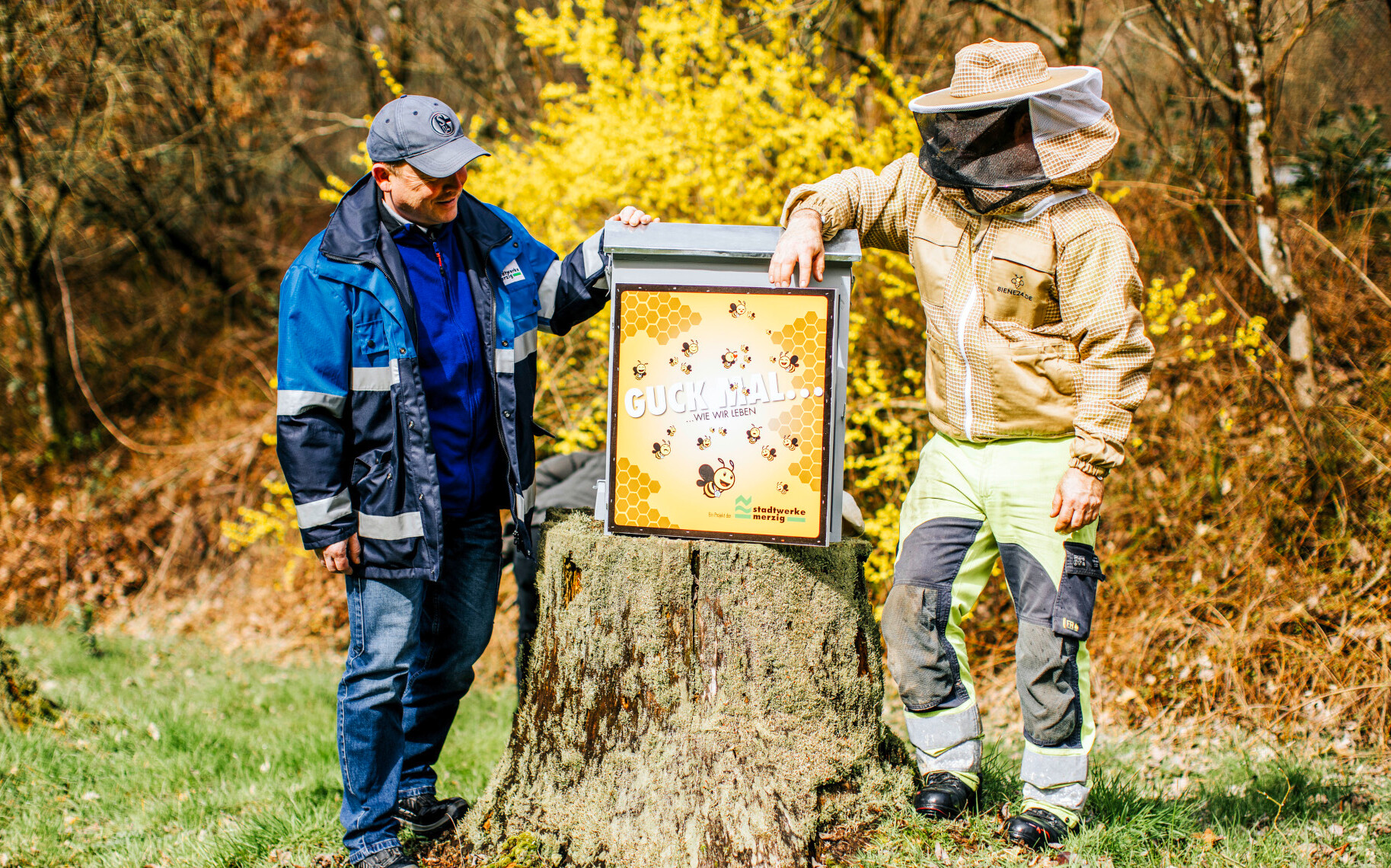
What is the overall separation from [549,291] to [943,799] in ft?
6.06

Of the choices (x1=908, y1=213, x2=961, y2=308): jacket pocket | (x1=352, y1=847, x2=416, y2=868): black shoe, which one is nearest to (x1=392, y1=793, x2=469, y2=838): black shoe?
(x1=352, y1=847, x2=416, y2=868): black shoe

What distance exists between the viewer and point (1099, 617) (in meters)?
4.48

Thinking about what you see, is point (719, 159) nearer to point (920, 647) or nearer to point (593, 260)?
point (593, 260)

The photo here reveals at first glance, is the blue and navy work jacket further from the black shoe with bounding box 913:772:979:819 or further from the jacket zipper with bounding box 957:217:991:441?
the black shoe with bounding box 913:772:979:819

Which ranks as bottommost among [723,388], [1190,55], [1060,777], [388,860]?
[388,860]

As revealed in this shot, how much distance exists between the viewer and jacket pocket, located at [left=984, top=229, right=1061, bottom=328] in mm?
2441

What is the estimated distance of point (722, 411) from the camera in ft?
8.26

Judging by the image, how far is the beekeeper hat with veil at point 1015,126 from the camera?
2.35 meters

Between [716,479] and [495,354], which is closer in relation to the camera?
[716,479]

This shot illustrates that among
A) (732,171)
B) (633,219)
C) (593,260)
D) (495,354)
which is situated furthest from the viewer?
(732,171)

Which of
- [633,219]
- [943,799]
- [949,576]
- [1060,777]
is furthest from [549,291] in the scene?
[1060,777]

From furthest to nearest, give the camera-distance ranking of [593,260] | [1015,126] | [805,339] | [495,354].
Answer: [593,260] → [495,354] → [805,339] → [1015,126]

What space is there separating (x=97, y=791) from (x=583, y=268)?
8.78ft

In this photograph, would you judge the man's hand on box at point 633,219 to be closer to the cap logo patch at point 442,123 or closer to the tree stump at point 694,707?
the cap logo patch at point 442,123
